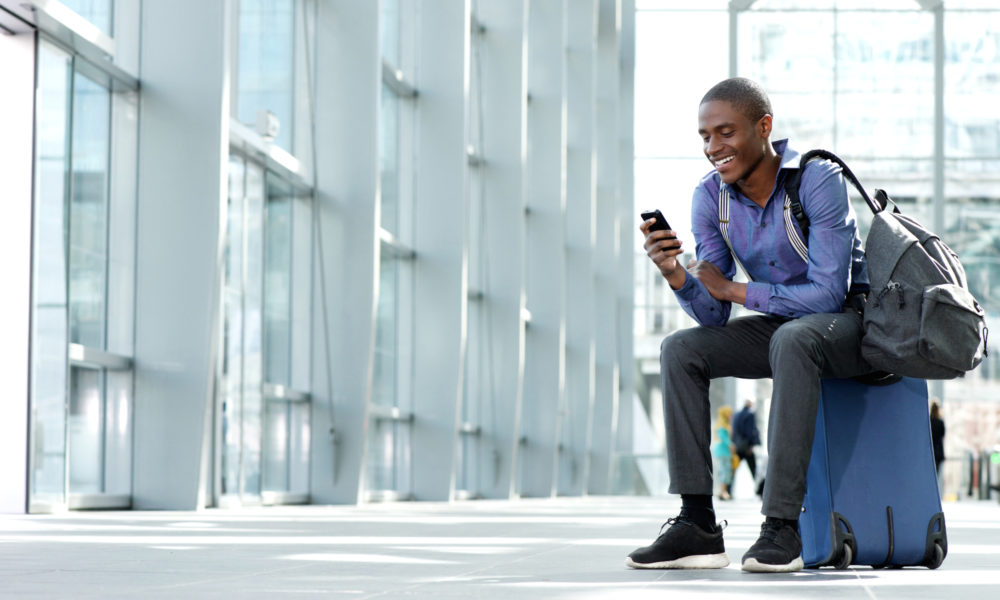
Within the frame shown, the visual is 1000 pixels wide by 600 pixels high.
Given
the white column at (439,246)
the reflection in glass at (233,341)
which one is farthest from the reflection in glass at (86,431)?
the white column at (439,246)

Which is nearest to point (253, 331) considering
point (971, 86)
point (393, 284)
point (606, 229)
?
point (393, 284)

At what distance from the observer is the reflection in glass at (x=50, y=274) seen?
24.2 ft

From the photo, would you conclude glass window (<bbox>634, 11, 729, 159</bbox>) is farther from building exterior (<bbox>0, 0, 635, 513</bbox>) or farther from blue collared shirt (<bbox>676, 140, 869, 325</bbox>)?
blue collared shirt (<bbox>676, 140, 869, 325</bbox>)

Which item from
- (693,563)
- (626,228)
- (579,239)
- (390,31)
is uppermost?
(390,31)

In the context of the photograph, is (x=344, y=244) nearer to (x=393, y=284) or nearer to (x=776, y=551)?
(x=393, y=284)

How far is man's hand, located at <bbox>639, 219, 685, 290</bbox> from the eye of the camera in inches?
142

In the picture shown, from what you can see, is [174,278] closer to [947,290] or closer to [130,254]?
[130,254]

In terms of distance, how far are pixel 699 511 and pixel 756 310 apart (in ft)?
1.86

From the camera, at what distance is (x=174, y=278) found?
8.02m

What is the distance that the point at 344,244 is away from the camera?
1093 centimetres

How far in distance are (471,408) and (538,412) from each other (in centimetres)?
357

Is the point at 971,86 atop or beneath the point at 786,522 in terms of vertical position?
atop

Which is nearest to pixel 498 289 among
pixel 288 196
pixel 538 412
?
pixel 538 412

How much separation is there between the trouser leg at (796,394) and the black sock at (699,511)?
0.65 ft
